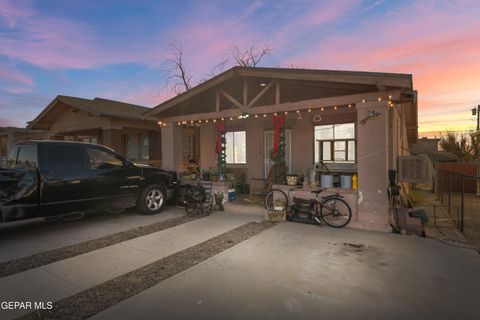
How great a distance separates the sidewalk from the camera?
317 cm

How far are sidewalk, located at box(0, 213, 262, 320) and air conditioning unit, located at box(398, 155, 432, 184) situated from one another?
475 centimetres

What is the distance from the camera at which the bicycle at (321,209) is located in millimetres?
6098

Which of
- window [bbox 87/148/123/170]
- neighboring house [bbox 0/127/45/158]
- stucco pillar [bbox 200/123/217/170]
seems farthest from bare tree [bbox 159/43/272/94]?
window [bbox 87/148/123/170]

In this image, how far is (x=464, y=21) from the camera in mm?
8086

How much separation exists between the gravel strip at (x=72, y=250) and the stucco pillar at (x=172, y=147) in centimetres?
311

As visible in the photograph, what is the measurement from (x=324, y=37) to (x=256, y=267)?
9.87 m

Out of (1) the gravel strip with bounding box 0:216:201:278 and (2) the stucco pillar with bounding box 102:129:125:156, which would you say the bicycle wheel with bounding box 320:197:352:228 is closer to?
(1) the gravel strip with bounding box 0:216:201:278

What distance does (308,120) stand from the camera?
9.02 metres

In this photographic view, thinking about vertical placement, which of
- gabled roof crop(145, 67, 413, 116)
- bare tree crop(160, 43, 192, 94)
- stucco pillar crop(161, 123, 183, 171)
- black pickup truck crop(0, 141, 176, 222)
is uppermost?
bare tree crop(160, 43, 192, 94)

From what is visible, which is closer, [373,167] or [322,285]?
[322,285]

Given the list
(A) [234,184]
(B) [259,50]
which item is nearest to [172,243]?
(A) [234,184]

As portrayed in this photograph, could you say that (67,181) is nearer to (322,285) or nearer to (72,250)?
(72,250)

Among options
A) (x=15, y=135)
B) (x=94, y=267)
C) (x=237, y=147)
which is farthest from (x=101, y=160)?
(x=15, y=135)

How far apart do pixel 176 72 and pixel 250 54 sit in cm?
634
